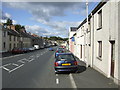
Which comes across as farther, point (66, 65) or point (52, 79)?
point (66, 65)

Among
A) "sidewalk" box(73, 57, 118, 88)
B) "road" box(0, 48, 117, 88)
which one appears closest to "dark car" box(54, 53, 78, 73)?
"road" box(0, 48, 117, 88)

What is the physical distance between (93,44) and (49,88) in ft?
25.9

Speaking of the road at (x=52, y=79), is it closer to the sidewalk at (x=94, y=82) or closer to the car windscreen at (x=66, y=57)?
the sidewalk at (x=94, y=82)

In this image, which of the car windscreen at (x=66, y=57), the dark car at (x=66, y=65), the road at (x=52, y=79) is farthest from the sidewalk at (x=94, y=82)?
the car windscreen at (x=66, y=57)

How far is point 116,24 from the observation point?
8227mm

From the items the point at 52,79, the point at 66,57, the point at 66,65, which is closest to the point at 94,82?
the point at 52,79

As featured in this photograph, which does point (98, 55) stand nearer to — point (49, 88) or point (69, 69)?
point (69, 69)

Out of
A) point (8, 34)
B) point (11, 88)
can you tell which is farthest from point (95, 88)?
point (8, 34)

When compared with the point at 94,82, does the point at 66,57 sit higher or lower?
higher

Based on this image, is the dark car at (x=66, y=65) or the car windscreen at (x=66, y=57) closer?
the dark car at (x=66, y=65)

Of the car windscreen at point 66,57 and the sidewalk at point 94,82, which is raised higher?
the car windscreen at point 66,57

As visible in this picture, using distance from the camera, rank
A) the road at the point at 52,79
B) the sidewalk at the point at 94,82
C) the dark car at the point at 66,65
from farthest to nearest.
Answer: the dark car at the point at 66,65 < the road at the point at 52,79 < the sidewalk at the point at 94,82

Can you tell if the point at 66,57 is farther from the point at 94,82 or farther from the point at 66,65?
the point at 94,82

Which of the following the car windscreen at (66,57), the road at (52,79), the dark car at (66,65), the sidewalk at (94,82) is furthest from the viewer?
the car windscreen at (66,57)
